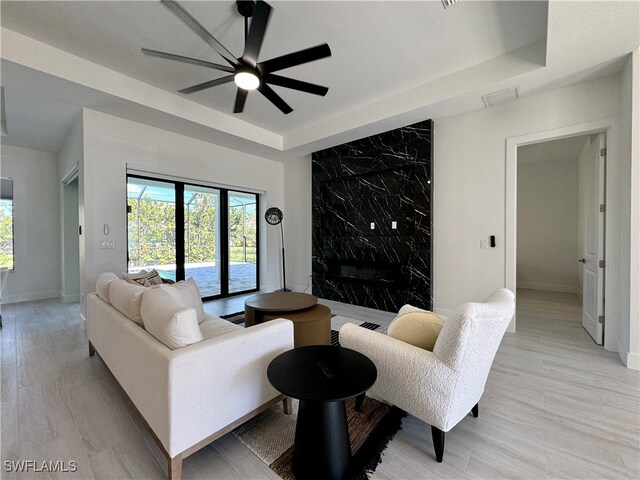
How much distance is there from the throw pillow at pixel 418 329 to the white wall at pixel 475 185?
2.28 m

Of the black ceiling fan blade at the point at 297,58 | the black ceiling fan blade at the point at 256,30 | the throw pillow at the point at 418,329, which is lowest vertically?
the throw pillow at the point at 418,329

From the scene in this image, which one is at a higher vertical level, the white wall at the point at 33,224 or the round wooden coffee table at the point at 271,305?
the white wall at the point at 33,224

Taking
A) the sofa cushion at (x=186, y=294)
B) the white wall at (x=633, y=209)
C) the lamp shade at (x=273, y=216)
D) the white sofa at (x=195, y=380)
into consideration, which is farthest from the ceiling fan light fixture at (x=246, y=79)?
the white wall at (x=633, y=209)

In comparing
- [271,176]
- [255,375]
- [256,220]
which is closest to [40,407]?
[255,375]

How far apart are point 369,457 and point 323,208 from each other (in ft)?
13.6

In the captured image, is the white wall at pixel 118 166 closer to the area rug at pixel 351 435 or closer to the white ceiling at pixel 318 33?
the white ceiling at pixel 318 33

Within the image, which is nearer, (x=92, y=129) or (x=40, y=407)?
(x=40, y=407)

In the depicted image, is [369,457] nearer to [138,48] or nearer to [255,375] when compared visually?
[255,375]

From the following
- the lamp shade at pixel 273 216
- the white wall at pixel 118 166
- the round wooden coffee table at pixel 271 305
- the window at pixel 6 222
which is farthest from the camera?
the lamp shade at pixel 273 216

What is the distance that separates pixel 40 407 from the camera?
6.23 feet

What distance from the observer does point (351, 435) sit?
5.42 feet

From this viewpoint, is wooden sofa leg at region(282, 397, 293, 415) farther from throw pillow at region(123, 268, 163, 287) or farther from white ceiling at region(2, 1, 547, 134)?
white ceiling at region(2, 1, 547, 134)

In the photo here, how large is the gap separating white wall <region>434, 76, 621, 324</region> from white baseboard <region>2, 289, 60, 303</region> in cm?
694

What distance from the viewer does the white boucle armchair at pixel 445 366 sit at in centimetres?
133
